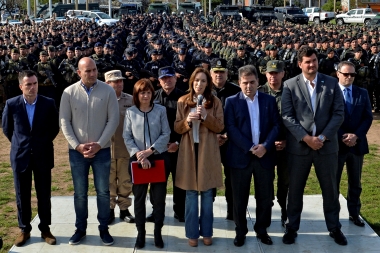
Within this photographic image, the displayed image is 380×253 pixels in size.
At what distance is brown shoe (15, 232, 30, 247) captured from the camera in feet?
18.8

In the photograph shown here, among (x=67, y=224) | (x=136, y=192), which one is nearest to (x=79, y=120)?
(x=136, y=192)

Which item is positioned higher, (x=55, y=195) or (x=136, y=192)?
(x=136, y=192)

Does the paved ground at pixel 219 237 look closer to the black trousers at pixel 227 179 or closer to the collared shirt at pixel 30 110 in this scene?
the black trousers at pixel 227 179

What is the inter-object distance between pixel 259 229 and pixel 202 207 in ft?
2.19

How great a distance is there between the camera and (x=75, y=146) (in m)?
5.46

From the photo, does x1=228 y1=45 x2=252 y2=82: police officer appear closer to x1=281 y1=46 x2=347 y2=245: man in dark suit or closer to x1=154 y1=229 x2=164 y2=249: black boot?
x1=281 y1=46 x2=347 y2=245: man in dark suit

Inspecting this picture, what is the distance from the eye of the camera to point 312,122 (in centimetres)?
548

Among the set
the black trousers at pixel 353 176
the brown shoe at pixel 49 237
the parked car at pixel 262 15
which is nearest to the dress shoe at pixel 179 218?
the brown shoe at pixel 49 237

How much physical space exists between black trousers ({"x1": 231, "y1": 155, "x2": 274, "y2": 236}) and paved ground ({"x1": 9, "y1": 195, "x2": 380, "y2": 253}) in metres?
0.21

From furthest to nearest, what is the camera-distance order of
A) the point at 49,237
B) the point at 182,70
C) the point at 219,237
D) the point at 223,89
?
1. the point at 182,70
2. the point at 223,89
3. the point at 219,237
4. the point at 49,237

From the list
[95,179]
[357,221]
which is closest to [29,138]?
[95,179]

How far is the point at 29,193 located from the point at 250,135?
233 centimetres

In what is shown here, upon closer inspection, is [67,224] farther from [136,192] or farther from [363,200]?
[363,200]

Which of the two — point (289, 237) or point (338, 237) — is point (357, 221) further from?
point (289, 237)
